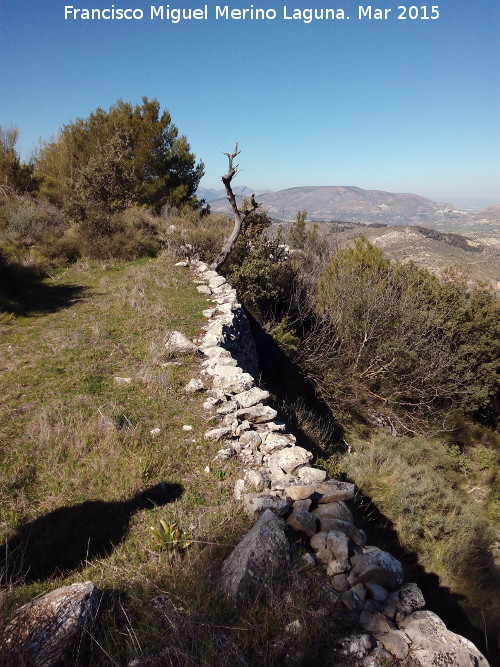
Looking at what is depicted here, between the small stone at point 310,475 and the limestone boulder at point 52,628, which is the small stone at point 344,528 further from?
the limestone boulder at point 52,628

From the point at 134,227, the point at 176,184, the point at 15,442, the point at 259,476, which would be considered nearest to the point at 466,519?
the point at 259,476

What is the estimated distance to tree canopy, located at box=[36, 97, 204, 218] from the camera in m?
20.8

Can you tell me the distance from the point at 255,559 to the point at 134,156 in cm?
2274

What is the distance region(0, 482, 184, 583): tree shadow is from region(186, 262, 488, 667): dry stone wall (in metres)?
1.12

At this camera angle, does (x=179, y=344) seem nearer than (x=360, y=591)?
No

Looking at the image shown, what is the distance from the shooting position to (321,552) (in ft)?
10.9

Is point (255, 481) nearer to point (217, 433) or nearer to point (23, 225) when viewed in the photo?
point (217, 433)

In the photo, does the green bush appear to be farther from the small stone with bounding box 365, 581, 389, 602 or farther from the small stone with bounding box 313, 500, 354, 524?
the small stone with bounding box 365, 581, 389, 602

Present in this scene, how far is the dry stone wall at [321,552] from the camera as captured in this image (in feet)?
8.24

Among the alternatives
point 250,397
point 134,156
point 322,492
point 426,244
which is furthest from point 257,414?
point 426,244

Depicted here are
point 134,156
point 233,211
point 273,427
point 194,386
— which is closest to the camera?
point 273,427

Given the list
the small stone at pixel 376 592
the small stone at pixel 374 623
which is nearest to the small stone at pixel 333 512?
the small stone at pixel 376 592

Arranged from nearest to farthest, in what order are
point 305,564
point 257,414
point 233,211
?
point 305,564 < point 257,414 < point 233,211

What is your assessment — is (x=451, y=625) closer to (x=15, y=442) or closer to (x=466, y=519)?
(x=466, y=519)
